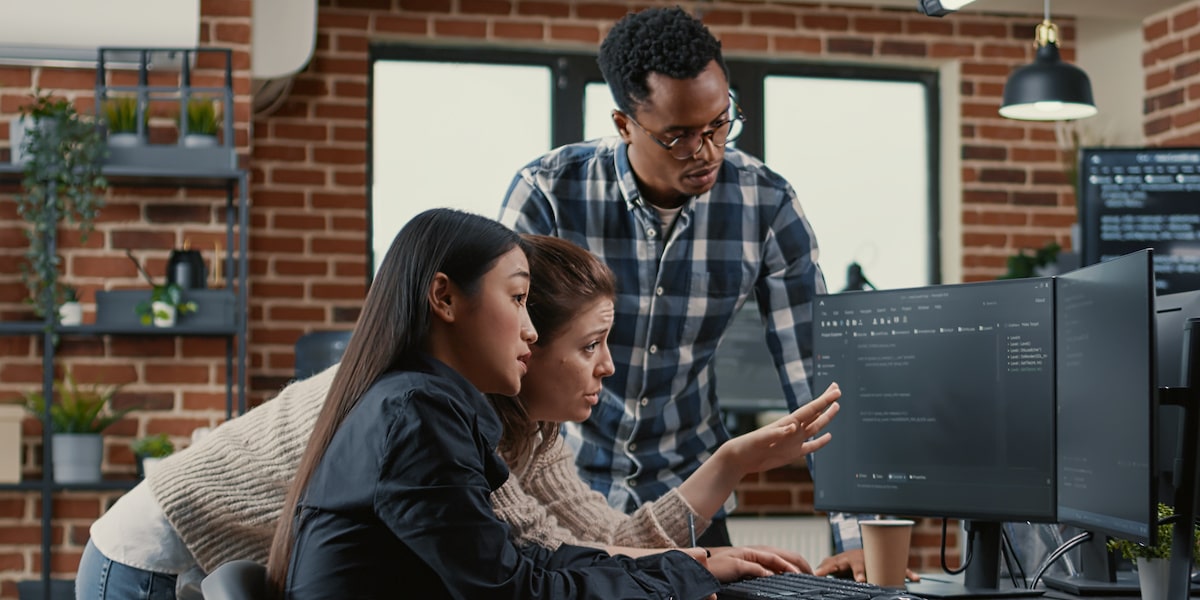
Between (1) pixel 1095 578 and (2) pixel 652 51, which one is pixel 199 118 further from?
(1) pixel 1095 578

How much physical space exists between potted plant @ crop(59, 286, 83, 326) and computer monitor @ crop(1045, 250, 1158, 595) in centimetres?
280

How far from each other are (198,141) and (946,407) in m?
2.52

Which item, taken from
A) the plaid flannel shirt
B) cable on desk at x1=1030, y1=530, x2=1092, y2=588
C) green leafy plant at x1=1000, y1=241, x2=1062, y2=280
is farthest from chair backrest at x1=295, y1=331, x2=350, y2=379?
cable on desk at x1=1030, y1=530, x2=1092, y2=588

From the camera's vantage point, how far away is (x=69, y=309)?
11.7 feet

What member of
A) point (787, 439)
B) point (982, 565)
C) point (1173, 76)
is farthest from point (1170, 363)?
point (1173, 76)

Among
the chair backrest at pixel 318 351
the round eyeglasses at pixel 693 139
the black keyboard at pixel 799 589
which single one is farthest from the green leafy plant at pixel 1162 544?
the chair backrest at pixel 318 351

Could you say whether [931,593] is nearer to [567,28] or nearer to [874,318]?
[874,318]

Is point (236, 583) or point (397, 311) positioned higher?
point (397, 311)

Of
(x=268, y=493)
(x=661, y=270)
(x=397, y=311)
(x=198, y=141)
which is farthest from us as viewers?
(x=198, y=141)

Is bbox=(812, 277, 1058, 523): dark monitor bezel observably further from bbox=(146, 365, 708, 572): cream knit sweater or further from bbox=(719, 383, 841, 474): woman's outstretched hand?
bbox=(146, 365, 708, 572): cream knit sweater

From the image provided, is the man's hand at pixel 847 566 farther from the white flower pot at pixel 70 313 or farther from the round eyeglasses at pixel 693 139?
the white flower pot at pixel 70 313

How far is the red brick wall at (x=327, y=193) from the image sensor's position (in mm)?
3646

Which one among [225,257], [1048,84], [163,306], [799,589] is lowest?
[799,589]

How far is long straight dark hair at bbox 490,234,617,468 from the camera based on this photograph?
5.37 ft
